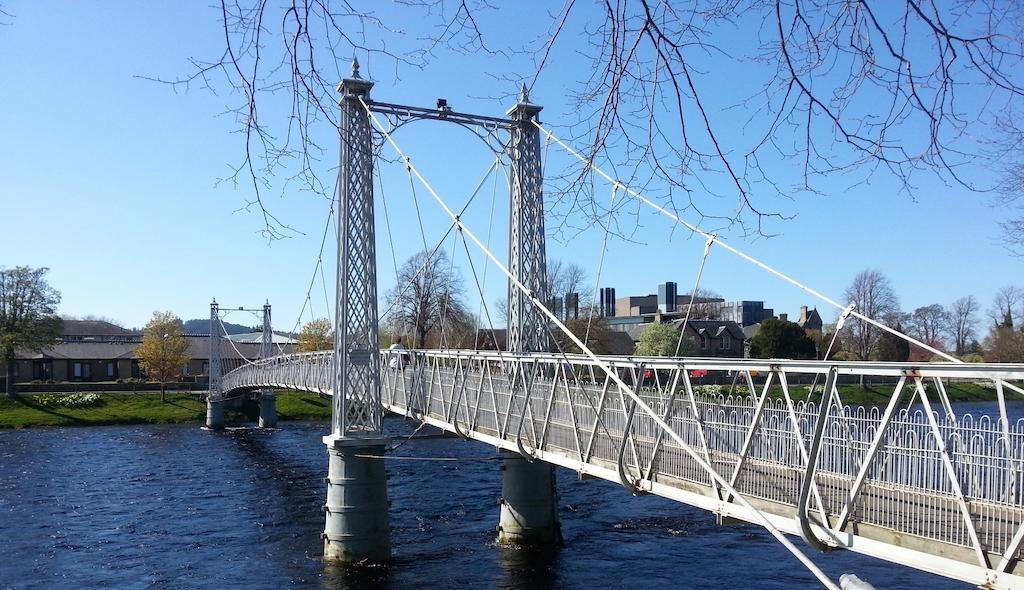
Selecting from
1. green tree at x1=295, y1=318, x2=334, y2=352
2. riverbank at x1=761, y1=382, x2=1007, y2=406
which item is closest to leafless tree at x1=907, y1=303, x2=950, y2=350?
riverbank at x1=761, y1=382, x2=1007, y2=406

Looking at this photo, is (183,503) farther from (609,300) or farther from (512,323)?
(609,300)

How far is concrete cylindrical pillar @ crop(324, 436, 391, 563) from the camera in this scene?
18.3 metres

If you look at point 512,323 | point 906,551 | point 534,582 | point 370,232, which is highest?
point 370,232

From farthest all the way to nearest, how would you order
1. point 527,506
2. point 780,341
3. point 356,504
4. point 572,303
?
point 780,341 < point 572,303 < point 527,506 < point 356,504

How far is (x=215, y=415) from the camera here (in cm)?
5075

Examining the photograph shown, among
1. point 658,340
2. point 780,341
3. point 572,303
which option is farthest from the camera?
point 780,341

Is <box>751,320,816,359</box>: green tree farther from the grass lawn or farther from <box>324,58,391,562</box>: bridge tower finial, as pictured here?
<box>324,58,391,562</box>: bridge tower finial

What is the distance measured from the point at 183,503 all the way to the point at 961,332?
74.6 meters

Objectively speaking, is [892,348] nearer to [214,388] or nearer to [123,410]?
[214,388]

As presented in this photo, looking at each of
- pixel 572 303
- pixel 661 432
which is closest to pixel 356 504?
pixel 661 432

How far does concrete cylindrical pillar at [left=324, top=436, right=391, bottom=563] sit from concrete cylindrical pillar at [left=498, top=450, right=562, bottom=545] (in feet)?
9.89

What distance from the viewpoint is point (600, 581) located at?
17.2 metres

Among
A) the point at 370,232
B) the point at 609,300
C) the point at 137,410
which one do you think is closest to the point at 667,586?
the point at 370,232

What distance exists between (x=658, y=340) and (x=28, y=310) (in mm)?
41573
